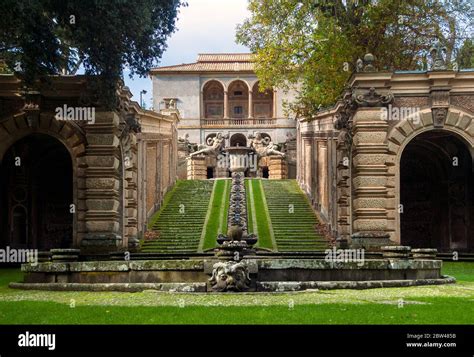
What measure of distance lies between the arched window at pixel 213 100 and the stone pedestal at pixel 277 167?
28.8 m

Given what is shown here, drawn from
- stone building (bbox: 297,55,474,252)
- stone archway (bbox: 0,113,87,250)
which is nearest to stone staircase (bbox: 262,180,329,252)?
stone building (bbox: 297,55,474,252)

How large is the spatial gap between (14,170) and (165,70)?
49169 mm

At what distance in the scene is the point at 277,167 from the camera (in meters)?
50.4

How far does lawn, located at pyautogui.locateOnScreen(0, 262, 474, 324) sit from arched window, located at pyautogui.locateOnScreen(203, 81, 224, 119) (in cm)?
6393

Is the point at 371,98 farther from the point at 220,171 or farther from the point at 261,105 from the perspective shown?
the point at 261,105

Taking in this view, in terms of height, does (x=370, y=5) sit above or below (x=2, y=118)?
above

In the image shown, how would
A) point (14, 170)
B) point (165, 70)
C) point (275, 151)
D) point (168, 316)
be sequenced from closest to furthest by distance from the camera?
point (168, 316) < point (14, 170) < point (275, 151) < point (165, 70)

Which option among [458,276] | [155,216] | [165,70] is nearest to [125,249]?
[155,216]

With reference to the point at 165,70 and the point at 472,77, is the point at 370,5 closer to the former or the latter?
the point at 472,77

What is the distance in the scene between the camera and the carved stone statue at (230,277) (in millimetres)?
14828

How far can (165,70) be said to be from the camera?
75.4m

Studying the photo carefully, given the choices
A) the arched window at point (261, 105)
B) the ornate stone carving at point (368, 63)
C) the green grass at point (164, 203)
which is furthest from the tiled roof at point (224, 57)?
the ornate stone carving at point (368, 63)

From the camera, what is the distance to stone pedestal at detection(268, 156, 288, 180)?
50.3m
